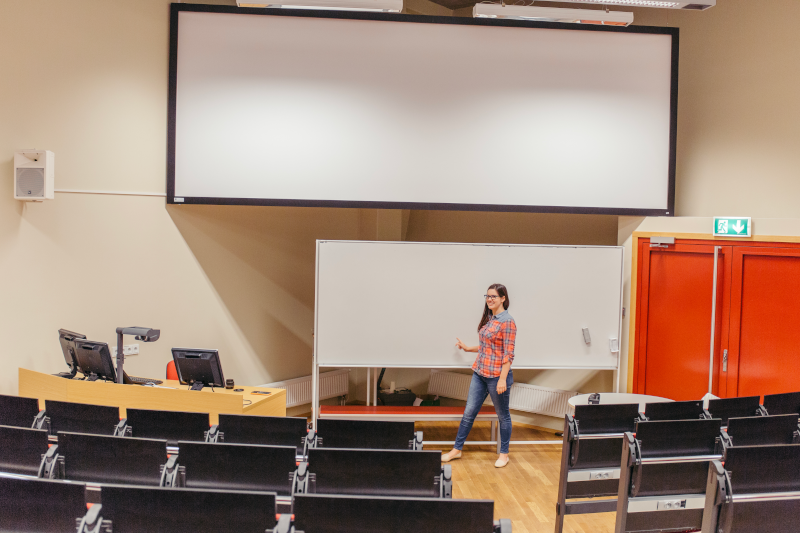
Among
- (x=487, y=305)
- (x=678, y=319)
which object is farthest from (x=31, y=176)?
(x=678, y=319)

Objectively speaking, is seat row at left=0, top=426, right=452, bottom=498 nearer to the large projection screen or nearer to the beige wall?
the beige wall

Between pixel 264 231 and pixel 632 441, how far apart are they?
4.73 metres

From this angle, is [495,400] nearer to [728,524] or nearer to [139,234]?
[728,524]

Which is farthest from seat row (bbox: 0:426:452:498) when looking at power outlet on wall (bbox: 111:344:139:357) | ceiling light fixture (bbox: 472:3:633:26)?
ceiling light fixture (bbox: 472:3:633:26)

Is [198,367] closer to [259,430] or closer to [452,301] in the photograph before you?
[259,430]

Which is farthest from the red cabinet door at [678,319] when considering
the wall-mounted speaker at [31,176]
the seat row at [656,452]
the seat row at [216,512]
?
the wall-mounted speaker at [31,176]

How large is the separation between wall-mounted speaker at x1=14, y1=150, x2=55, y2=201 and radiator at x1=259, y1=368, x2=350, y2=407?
299cm

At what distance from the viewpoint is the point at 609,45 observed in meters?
5.93

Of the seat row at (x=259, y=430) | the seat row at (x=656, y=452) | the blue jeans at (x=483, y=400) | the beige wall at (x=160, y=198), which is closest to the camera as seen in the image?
the seat row at (x=656, y=452)

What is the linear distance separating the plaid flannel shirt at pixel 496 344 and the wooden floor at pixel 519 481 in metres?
0.89

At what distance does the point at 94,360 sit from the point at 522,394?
448 cm

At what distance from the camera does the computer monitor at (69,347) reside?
489 cm

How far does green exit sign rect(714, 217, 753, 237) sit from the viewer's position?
545cm

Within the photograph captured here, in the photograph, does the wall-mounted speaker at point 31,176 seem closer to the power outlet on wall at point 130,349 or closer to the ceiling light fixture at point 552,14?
the power outlet on wall at point 130,349
